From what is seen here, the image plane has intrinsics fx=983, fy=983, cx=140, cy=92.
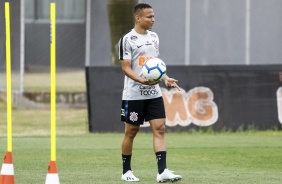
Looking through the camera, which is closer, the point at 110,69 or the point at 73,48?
the point at 110,69

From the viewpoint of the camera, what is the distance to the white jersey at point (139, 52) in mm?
10883

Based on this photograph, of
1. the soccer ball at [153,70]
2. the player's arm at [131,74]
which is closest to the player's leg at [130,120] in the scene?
the player's arm at [131,74]

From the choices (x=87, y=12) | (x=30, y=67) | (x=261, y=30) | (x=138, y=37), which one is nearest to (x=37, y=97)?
(x=30, y=67)

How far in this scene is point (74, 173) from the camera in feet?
39.1

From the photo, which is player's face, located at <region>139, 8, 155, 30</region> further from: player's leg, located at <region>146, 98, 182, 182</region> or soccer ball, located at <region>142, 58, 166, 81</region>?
player's leg, located at <region>146, 98, 182, 182</region>

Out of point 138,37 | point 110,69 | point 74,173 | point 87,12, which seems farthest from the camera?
point 87,12

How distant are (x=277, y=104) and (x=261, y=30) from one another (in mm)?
6172

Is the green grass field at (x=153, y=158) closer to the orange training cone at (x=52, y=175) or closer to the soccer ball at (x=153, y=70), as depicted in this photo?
the soccer ball at (x=153, y=70)

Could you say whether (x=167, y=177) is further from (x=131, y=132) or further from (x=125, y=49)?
(x=125, y=49)

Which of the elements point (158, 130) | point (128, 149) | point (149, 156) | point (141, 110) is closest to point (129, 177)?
point (128, 149)

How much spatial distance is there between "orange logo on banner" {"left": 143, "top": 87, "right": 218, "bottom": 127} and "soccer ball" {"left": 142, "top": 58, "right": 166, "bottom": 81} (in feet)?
29.2

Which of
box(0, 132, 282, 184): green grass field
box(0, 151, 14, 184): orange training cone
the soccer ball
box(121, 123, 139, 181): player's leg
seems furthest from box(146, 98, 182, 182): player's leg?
box(0, 151, 14, 184): orange training cone

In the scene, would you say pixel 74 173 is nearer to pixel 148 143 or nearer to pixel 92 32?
pixel 148 143

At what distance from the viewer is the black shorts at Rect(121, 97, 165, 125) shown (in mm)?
11023
